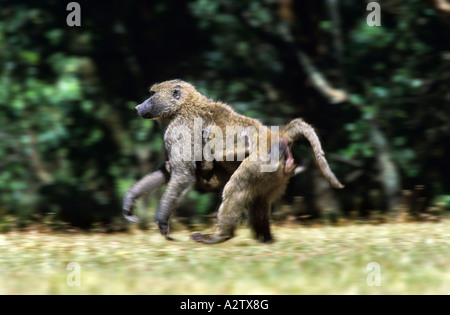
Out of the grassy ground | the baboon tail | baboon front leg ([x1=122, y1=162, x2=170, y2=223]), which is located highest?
the baboon tail

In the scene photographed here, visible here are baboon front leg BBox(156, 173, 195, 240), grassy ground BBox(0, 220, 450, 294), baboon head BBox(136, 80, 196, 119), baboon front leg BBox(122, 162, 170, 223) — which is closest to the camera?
grassy ground BBox(0, 220, 450, 294)

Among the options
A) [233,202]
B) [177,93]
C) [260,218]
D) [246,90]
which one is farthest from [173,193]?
[246,90]

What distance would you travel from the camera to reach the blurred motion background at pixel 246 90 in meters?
9.34

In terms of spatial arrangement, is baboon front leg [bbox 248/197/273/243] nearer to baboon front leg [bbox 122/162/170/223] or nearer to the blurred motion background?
baboon front leg [bbox 122/162/170/223]

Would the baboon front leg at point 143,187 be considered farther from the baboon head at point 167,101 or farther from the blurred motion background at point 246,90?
the blurred motion background at point 246,90

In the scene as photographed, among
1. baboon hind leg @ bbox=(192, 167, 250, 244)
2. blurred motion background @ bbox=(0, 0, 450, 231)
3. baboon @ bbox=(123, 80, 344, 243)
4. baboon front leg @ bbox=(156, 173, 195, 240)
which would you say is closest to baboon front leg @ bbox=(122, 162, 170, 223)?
baboon @ bbox=(123, 80, 344, 243)

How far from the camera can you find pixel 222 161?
636 cm

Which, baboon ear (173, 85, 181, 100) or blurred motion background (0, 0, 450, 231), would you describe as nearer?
baboon ear (173, 85, 181, 100)

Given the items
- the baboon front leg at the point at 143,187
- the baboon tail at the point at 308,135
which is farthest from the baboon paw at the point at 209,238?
the baboon tail at the point at 308,135

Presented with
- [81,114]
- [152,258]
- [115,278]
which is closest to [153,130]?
[81,114]

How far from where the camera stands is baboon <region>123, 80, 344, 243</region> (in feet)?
19.9

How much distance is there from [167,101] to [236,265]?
1920 millimetres

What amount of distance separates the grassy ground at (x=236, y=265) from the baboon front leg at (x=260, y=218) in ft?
0.35

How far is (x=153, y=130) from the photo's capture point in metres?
9.59
